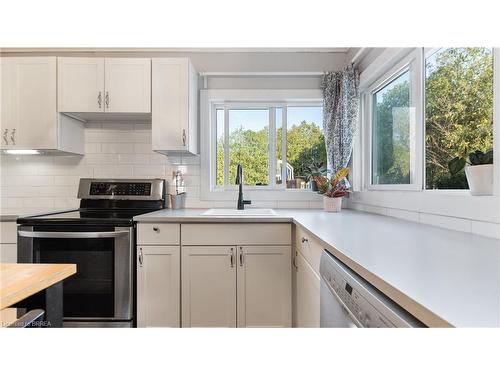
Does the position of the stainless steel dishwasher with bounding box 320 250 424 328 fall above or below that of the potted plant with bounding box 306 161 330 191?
below

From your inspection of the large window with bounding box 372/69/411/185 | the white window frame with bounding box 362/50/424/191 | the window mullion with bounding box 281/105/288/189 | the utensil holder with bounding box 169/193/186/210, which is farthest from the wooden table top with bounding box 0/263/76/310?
the window mullion with bounding box 281/105/288/189

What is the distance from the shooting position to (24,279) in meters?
0.81

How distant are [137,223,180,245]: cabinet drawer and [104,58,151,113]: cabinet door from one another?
97cm

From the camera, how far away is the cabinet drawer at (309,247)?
4.48 feet

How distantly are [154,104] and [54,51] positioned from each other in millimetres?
1268

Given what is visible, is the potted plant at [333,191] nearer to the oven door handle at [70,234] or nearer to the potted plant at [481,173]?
the potted plant at [481,173]

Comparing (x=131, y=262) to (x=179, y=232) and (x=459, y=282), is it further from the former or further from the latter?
(x=459, y=282)

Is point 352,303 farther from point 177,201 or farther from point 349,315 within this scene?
point 177,201

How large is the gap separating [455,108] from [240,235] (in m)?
1.41

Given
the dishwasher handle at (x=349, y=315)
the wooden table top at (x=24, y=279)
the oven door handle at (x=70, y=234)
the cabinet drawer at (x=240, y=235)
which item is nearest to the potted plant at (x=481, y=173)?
the dishwasher handle at (x=349, y=315)

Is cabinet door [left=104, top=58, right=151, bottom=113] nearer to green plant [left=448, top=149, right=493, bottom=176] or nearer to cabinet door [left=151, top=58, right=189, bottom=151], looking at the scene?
cabinet door [left=151, top=58, right=189, bottom=151]

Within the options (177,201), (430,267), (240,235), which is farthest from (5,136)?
(430,267)

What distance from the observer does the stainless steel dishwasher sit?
64 cm

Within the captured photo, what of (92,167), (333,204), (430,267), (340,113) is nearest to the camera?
(430,267)
